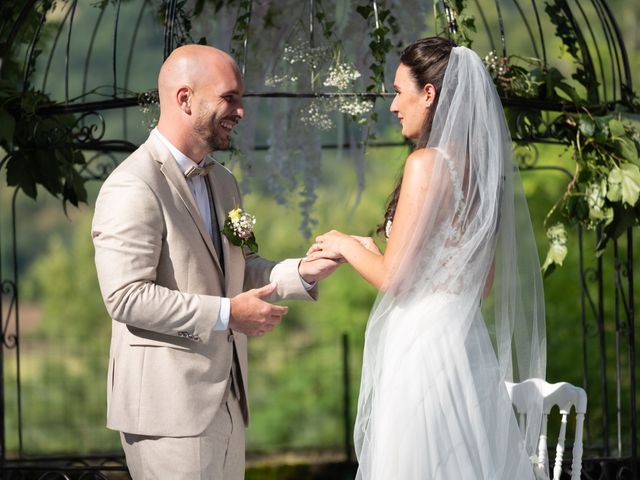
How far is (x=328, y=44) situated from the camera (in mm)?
4973

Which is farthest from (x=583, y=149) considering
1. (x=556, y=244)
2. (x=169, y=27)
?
(x=169, y=27)

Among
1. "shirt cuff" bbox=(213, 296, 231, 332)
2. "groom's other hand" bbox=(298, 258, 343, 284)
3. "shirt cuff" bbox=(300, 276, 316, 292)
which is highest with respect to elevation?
"groom's other hand" bbox=(298, 258, 343, 284)

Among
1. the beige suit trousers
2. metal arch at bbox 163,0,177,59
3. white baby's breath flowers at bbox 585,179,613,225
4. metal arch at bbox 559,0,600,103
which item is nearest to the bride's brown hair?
the beige suit trousers

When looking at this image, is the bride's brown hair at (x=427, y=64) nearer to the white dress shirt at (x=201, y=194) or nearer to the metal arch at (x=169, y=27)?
the white dress shirt at (x=201, y=194)

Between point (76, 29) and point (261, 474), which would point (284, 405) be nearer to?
point (261, 474)

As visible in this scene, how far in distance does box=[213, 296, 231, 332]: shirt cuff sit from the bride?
0.51m

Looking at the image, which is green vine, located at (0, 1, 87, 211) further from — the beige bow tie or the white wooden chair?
the white wooden chair

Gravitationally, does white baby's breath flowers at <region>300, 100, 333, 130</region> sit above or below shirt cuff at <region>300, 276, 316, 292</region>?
above

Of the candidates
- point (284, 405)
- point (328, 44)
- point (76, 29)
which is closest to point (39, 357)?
point (284, 405)

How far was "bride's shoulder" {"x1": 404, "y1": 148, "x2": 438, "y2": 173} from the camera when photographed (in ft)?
10.7

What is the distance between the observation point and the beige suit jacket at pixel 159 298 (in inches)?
Answer: 118

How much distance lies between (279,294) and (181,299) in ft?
1.93

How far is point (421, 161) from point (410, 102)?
247 millimetres

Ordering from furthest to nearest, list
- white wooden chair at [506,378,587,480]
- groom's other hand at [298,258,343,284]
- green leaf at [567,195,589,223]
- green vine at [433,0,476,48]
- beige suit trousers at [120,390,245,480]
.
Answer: green leaf at [567,195,589,223], green vine at [433,0,476,48], white wooden chair at [506,378,587,480], groom's other hand at [298,258,343,284], beige suit trousers at [120,390,245,480]
